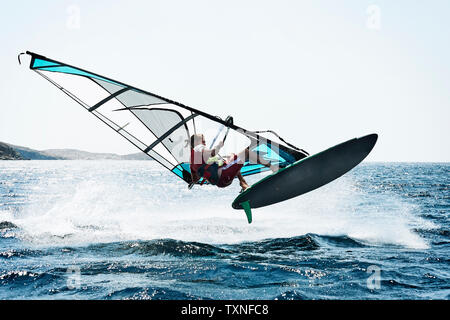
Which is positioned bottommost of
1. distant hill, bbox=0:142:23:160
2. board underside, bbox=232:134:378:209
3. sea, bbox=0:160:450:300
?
sea, bbox=0:160:450:300

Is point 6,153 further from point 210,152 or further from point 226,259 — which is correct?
point 210,152

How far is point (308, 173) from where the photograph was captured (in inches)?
283

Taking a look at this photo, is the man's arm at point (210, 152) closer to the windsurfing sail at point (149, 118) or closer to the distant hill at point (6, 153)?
the windsurfing sail at point (149, 118)

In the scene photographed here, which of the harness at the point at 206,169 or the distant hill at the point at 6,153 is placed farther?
the distant hill at the point at 6,153

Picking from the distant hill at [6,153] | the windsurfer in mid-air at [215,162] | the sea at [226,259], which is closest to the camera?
the sea at [226,259]

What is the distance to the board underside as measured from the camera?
695cm

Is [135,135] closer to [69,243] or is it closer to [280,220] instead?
[69,243]

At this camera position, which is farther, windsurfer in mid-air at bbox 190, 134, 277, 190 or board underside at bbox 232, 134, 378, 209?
windsurfer in mid-air at bbox 190, 134, 277, 190

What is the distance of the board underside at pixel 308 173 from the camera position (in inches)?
274

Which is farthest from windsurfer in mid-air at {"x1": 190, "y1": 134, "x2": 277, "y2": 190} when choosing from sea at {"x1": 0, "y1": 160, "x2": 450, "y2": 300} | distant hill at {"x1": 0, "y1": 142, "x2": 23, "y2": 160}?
distant hill at {"x1": 0, "y1": 142, "x2": 23, "y2": 160}

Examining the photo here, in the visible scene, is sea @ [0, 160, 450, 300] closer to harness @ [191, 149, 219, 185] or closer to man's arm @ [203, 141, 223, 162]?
harness @ [191, 149, 219, 185]

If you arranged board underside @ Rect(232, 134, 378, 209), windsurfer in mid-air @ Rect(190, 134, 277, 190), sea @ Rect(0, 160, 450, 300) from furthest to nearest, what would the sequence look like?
windsurfer in mid-air @ Rect(190, 134, 277, 190)
board underside @ Rect(232, 134, 378, 209)
sea @ Rect(0, 160, 450, 300)

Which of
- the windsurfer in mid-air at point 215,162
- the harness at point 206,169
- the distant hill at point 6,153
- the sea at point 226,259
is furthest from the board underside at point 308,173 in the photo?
the distant hill at point 6,153

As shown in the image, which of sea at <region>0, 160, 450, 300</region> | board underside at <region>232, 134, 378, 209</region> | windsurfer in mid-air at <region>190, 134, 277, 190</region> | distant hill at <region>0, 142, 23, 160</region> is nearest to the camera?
sea at <region>0, 160, 450, 300</region>
